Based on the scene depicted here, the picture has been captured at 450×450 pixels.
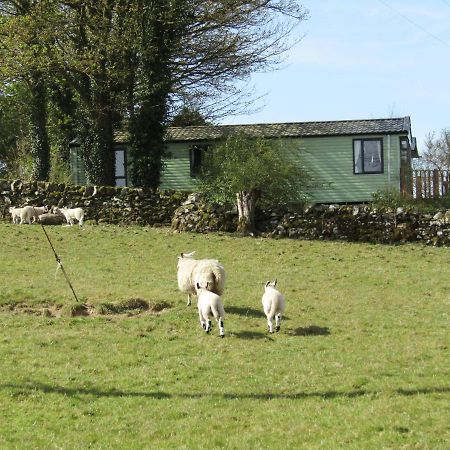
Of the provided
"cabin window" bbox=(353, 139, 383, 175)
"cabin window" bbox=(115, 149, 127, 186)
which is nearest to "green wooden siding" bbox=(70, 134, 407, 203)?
"cabin window" bbox=(353, 139, 383, 175)

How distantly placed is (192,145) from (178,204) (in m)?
8.18

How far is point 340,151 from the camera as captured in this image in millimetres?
38062

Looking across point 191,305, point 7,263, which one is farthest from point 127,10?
point 191,305

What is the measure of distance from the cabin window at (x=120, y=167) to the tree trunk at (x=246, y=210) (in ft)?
43.4

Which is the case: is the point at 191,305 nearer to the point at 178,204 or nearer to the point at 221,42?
the point at 178,204

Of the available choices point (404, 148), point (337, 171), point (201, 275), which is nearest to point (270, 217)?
point (337, 171)

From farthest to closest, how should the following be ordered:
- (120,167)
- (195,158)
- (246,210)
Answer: (120,167), (195,158), (246,210)

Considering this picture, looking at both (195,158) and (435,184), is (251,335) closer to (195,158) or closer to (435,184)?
(435,184)

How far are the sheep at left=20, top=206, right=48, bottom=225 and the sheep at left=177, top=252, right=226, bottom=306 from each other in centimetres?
1572

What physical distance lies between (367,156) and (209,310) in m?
24.6

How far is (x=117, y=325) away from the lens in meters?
16.0

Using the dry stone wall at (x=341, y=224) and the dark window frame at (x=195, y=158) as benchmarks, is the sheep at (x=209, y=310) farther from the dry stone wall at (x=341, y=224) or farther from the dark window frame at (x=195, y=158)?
the dark window frame at (x=195, y=158)

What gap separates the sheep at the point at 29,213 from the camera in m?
32.4

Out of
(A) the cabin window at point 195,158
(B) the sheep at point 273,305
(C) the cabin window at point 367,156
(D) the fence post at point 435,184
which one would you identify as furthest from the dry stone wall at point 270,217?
(B) the sheep at point 273,305
